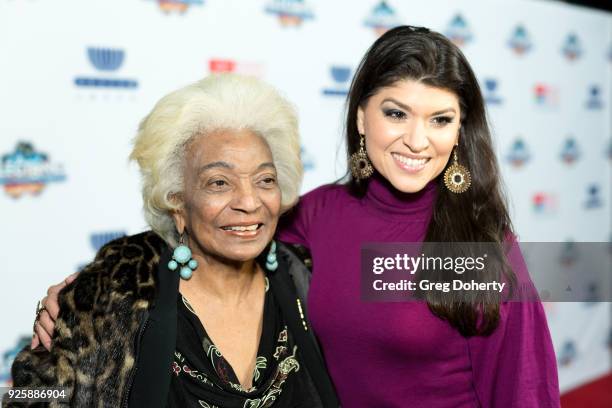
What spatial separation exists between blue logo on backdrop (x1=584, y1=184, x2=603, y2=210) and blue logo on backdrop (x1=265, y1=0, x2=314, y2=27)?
2.80 metres

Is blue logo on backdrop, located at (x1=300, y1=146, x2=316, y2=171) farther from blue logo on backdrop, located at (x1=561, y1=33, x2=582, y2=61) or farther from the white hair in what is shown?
blue logo on backdrop, located at (x1=561, y1=33, x2=582, y2=61)

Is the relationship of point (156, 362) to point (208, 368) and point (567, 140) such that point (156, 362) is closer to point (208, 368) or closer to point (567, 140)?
point (208, 368)

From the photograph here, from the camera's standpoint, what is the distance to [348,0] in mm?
3248

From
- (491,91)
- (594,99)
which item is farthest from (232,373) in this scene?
(594,99)

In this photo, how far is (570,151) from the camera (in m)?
4.54

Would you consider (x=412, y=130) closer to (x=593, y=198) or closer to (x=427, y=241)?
(x=427, y=241)

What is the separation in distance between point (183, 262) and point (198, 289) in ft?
0.32

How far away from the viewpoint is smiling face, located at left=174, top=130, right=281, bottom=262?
1606 mm

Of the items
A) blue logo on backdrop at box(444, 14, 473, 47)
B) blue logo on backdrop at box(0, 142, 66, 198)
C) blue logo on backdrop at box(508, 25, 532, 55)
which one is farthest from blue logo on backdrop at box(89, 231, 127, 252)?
blue logo on backdrop at box(508, 25, 532, 55)

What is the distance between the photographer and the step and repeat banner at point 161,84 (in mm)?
2361

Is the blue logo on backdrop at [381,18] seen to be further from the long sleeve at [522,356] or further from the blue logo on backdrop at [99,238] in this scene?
the long sleeve at [522,356]

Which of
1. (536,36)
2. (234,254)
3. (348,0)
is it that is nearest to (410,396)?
(234,254)

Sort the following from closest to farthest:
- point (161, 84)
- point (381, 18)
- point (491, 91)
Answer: point (161, 84) → point (381, 18) → point (491, 91)

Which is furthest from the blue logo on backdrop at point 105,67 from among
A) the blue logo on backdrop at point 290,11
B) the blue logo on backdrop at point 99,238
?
the blue logo on backdrop at point 290,11
